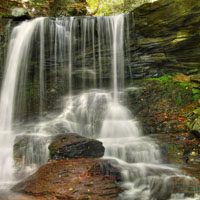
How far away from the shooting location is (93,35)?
12.1 m

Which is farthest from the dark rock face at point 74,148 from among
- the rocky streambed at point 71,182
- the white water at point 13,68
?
the white water at point 13,68

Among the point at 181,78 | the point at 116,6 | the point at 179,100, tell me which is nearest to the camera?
the point at 179,100

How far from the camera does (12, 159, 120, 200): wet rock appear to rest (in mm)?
4434

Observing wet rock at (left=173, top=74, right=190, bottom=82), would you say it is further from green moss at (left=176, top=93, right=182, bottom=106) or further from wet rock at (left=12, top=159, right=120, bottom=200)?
wet rock at (left=12, top=159, right=120, bottom=200)

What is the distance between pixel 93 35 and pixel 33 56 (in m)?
3.65

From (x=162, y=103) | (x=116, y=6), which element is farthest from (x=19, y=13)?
(x=116, y=6)

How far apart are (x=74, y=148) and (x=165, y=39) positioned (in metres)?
8.06

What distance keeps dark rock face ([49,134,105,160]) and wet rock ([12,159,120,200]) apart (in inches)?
24.5

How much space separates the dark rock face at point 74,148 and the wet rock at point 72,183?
62 centimetres

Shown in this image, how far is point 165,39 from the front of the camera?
1123 cm

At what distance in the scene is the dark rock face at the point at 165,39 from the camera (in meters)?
10.7

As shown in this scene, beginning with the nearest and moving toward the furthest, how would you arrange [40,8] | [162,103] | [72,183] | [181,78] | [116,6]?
[72,183], [162,103], [181,78], [40,8], [116,6]

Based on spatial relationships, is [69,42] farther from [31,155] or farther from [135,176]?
[135,176]

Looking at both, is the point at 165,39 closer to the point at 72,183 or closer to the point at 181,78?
the point at 181,78
